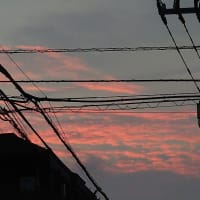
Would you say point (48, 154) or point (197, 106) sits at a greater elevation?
point (48, 154)

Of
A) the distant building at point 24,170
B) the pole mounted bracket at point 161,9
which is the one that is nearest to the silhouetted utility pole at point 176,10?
the pole mounted bracket at point 161,9

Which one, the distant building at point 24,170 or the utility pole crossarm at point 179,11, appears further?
the distant building at point 24,170

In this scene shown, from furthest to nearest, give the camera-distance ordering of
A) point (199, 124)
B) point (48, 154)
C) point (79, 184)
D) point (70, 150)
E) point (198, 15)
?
point (79, 184), point (48, 154), point (70, 150), point (199, 124), point (198, 15)

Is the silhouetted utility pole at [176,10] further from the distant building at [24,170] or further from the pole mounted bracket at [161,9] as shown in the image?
the distant building at [24,170]

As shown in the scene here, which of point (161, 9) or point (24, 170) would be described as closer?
point (161, 9)

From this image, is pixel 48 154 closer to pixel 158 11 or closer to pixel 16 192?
pixel 16 192

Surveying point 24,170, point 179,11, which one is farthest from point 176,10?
point 24,170

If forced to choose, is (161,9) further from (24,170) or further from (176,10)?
(24,170)

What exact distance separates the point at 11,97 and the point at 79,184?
24500mm

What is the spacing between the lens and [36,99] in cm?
1741

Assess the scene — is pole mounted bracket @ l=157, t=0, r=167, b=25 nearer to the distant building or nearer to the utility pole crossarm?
the utility pole crossarm

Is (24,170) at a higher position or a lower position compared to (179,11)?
higher

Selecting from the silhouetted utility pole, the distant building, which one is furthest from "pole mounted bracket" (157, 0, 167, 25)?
the distant building

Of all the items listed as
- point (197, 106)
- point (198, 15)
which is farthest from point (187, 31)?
point (197, 106)
